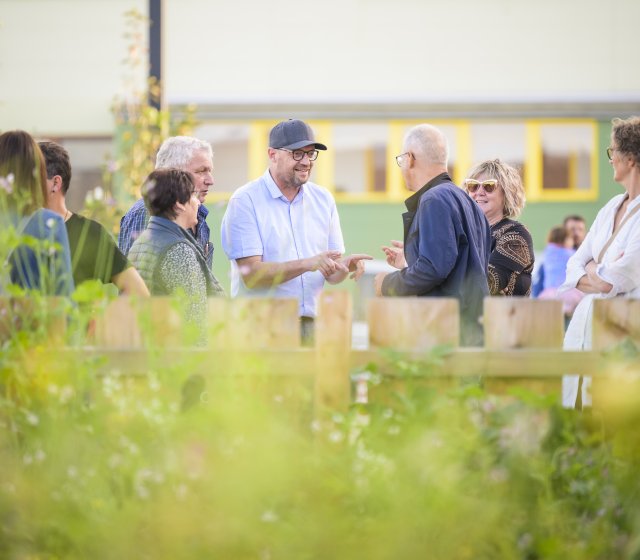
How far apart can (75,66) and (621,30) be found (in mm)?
8144

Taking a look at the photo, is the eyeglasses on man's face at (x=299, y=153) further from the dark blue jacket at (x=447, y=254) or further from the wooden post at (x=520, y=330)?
the wooden post at (x=520, y=330)

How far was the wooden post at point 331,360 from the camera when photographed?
11.0 ft

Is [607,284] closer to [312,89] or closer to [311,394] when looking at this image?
[311,394]

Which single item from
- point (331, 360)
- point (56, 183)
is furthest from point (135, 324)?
point (56, 183)

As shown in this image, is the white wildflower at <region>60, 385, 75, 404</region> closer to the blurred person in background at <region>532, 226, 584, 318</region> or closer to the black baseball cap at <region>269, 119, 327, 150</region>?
the black baseball cap at <region>269, 119, 327, 150</region>

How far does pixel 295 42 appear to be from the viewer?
1777cm

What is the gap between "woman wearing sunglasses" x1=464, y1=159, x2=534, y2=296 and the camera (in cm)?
535

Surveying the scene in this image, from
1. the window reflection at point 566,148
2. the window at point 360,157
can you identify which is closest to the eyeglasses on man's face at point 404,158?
the window at point 360,157

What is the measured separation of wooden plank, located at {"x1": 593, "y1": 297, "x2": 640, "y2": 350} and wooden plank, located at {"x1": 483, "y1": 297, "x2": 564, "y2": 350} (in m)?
0.11

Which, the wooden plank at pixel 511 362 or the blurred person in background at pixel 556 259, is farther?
the blurred person in background at pixel 556 259

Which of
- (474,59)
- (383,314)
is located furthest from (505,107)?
(383,314)

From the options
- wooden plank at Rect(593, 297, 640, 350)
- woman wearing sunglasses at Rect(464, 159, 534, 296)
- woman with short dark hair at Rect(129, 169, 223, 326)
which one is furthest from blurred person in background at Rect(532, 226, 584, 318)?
wooden plank at Rect(593, 297, 640, 350)

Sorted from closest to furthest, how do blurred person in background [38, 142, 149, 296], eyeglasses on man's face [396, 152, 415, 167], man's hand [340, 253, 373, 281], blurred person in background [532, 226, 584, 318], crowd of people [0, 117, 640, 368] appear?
crowd of people [0, 117, 640, 368] < blurred person in background [38, 142, 149, 296] < eyeglasses on man's face [396, 152, 415, 167] < man's hand [340, 253, 373, 281] < blurred person in background [532, 226, 584, 318]

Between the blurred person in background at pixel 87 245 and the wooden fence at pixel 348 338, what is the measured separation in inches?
24.9
